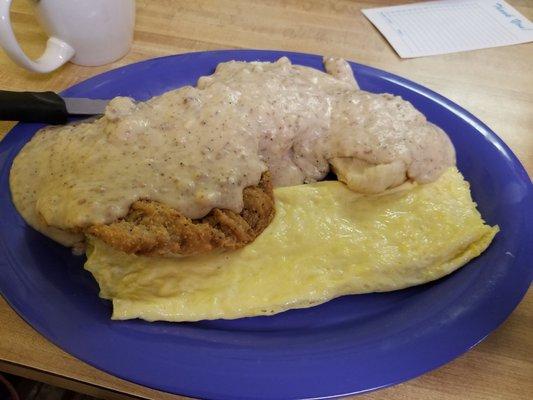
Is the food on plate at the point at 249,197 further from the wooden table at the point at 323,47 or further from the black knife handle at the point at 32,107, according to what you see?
the wooden table at the point at 323,47

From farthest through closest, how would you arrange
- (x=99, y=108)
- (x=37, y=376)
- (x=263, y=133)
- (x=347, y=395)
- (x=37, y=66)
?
(x=37, y=66), (x=99, y=108), (x=263, y=133), (x=37, y=376), (x=347, y=395)

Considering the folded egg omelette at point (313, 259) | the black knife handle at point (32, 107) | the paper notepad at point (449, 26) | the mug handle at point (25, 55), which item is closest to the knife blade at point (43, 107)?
the black knife handle at point (32, 107)

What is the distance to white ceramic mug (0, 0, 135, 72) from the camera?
4.34 ft

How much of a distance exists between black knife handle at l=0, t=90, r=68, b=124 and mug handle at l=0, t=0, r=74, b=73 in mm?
196

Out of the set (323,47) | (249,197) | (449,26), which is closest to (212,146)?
(249,197)

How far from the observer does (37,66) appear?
135 cm

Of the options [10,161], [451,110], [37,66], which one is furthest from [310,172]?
[37,66]

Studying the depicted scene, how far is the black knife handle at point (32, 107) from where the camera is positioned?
1.06 m

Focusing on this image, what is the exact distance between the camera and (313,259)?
99 cm

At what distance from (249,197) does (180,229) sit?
6.1 inches

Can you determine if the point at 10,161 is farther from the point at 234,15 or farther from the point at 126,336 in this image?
the point at 234,15

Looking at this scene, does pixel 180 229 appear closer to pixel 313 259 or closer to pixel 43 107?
pixel 313 259

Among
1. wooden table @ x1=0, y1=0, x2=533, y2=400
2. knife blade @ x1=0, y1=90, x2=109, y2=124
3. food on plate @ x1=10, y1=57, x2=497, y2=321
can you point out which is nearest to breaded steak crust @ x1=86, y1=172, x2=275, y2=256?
food on plate @ x1=10, y1=57, x2=497, y2=321

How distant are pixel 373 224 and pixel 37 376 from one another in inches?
27.1
